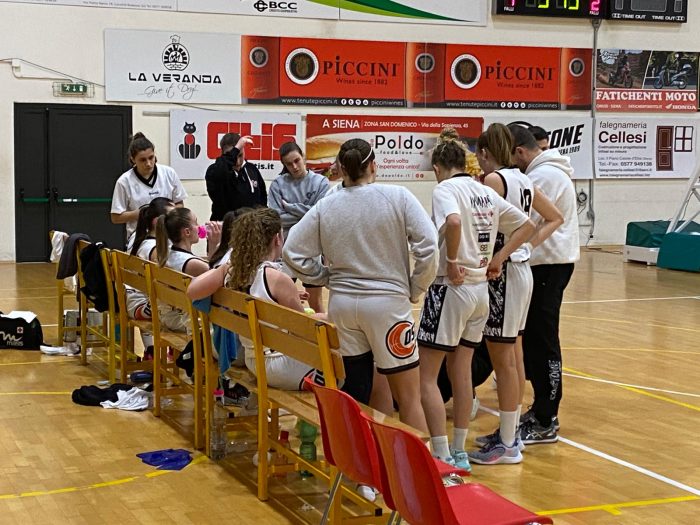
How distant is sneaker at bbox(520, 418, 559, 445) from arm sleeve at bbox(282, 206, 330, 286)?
184 cm

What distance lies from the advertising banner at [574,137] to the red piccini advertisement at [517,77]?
0.81 feet

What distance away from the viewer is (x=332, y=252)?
459 centimetres

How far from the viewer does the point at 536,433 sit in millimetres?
5867

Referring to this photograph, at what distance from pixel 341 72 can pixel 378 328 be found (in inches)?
496

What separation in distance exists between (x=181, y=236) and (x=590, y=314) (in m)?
5.59

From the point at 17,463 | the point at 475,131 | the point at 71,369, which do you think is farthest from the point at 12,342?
the point at 475,131

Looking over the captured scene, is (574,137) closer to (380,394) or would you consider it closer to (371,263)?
(380,394)

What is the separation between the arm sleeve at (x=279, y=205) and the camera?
309 inches

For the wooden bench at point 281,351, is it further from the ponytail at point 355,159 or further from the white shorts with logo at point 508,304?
the white shorts with logo at point 508,304

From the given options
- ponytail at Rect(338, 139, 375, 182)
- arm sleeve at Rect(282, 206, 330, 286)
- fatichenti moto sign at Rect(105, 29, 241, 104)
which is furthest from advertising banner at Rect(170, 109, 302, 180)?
ponytail at Rect(338, 139, 375, 182)

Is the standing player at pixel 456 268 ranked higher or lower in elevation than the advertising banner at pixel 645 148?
lower

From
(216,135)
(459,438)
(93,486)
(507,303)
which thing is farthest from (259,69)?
(93,486)

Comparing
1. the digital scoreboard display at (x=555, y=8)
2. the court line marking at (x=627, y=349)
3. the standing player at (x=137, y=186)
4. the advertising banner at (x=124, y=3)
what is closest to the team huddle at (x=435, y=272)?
the standing player at (x=137, y=186)

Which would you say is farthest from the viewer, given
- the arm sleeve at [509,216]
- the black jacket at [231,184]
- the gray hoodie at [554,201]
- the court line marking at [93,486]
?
the black jacket at [231,184]
